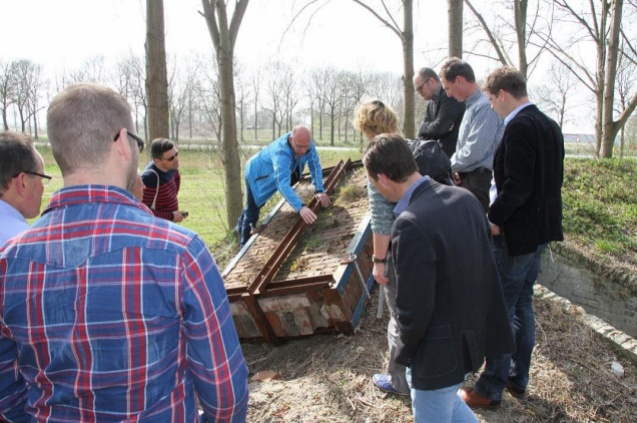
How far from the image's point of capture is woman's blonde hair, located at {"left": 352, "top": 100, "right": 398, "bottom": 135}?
3959 mm

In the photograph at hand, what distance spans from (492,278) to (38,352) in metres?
2.10

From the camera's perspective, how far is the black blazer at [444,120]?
5391mm

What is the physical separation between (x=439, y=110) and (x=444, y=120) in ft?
0.48

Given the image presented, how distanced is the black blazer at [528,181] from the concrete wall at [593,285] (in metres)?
5.25

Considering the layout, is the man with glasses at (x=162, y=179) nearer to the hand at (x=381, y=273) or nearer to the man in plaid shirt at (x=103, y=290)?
the hand at (x=381, y=273)

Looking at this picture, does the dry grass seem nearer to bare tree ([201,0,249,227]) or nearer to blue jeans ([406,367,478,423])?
blue jeans ([406,367,478,423])

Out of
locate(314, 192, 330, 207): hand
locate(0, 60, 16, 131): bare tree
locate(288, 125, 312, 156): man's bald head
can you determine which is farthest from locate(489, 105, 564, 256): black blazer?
locate(0, 60, 16, 131): bare tree

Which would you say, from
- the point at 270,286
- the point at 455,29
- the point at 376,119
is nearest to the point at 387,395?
the point at 270,286

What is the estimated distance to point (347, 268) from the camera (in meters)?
5.09

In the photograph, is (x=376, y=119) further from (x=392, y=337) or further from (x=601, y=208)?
(x=601, y=208)

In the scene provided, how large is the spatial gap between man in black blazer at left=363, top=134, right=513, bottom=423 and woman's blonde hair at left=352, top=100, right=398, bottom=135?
135cm

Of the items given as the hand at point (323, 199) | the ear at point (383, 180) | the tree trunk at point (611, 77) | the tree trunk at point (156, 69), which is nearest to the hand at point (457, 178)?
the ear at point (383, 180)

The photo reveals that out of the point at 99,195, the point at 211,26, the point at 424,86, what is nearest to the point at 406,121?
the point at 211,26

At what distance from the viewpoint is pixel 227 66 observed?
32.8ft
